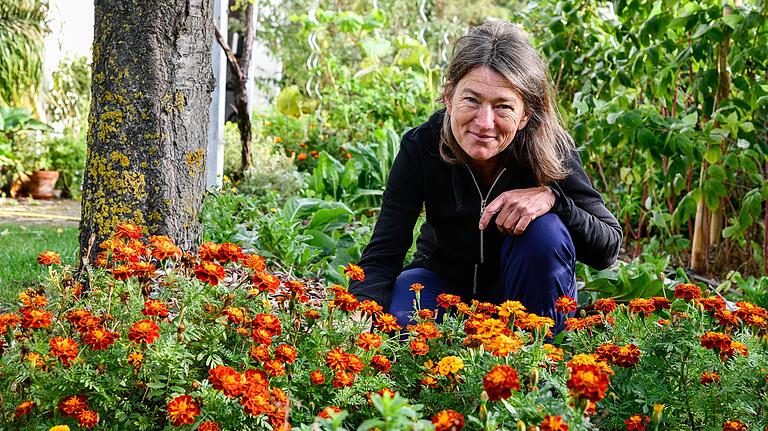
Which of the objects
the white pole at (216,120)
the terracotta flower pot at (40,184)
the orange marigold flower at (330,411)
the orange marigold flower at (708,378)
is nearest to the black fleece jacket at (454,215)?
the orange marigold flower at (708,378)

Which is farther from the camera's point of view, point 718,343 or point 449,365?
point 718,343

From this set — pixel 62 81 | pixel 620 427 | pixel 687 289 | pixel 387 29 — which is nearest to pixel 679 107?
pixel 687 289

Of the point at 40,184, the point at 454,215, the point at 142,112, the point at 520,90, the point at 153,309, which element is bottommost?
the point at 40,184

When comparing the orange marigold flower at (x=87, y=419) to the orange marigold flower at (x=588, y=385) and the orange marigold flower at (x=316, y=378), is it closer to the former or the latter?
the orange marigold flower at (x=316, y=378)

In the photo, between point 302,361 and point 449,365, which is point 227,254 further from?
point 449,365

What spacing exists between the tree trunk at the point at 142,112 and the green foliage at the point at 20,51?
6912 mm

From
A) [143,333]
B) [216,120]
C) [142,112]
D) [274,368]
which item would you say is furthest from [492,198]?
[216,120]

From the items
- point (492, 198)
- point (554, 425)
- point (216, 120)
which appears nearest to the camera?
point (554, 425)

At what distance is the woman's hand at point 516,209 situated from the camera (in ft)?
7.91

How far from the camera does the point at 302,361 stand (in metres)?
1.74

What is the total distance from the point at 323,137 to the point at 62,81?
3922mm

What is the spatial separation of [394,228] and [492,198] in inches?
12.5

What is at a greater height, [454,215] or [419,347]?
[454,215]

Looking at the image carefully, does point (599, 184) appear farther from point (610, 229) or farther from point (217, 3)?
point (610, 229)
